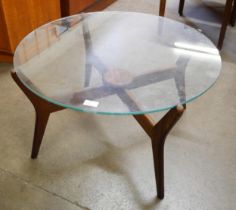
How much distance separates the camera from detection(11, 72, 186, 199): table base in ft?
3.76

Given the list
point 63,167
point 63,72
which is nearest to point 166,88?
point 63,72

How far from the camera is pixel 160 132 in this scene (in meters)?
1.20

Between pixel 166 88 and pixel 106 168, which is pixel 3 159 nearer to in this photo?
pixel 106 168

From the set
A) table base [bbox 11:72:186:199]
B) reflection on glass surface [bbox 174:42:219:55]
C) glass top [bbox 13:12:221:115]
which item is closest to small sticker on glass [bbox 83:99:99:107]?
glass top [bbox 13:12:221:115]

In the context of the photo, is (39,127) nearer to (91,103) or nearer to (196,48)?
(91,103)

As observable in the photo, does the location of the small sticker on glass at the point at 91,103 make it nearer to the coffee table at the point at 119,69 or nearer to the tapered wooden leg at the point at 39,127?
the coffee table at the point at 119,69

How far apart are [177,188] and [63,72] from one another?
2.43 feet

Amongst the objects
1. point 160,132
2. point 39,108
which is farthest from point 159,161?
point 39,108

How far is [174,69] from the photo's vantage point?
1423 millimetres

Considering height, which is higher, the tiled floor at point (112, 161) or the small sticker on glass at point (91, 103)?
the small sticker on glass at point (91, 103)

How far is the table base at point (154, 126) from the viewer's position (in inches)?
45.1

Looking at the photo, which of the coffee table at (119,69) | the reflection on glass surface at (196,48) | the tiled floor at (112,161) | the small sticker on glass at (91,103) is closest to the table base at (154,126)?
the coffee table at (119,69)

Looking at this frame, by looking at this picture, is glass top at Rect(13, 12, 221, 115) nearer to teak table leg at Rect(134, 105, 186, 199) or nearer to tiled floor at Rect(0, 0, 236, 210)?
teak table leg at Rect(134, 105, 186, 199)

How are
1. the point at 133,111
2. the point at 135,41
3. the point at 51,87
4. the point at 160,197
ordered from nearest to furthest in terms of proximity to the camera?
the point at 133,111 < the point at 51,87 < the point at 160,197 < the point at 135,41
